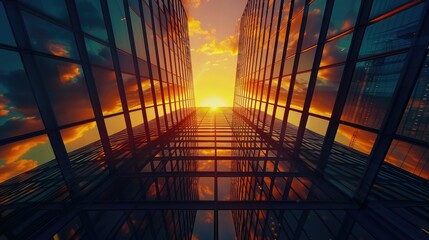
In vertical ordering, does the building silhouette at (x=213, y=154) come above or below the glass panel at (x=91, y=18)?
below

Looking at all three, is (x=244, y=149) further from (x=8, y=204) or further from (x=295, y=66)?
(x=8, y=204)

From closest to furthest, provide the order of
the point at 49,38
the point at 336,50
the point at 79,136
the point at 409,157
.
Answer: the point at 409,157 → the point at 49,38 → the point at 79,136 → the point at 336,50

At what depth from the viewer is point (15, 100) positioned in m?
→ 4.04

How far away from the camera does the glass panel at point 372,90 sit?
4.33 m

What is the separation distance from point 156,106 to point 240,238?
9.81 m

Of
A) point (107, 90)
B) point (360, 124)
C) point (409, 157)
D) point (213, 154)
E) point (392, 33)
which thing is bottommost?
point (213, 154)

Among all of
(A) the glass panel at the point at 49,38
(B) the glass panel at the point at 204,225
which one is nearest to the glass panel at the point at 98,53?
(A) the glass panel at the point at 49,38

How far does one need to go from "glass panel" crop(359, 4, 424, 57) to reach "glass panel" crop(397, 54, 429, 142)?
3.07 feet

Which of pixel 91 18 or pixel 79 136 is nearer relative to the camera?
pixel 79 136

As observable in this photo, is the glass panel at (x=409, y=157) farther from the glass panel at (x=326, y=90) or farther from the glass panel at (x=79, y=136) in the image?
the glass panel at (x=79, y=136)

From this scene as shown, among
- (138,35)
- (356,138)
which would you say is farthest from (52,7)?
(356,138)

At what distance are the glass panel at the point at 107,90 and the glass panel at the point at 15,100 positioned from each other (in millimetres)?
2305

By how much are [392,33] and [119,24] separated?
A: 11163 millimetres

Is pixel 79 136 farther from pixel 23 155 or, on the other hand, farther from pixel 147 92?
pixel 147 92
